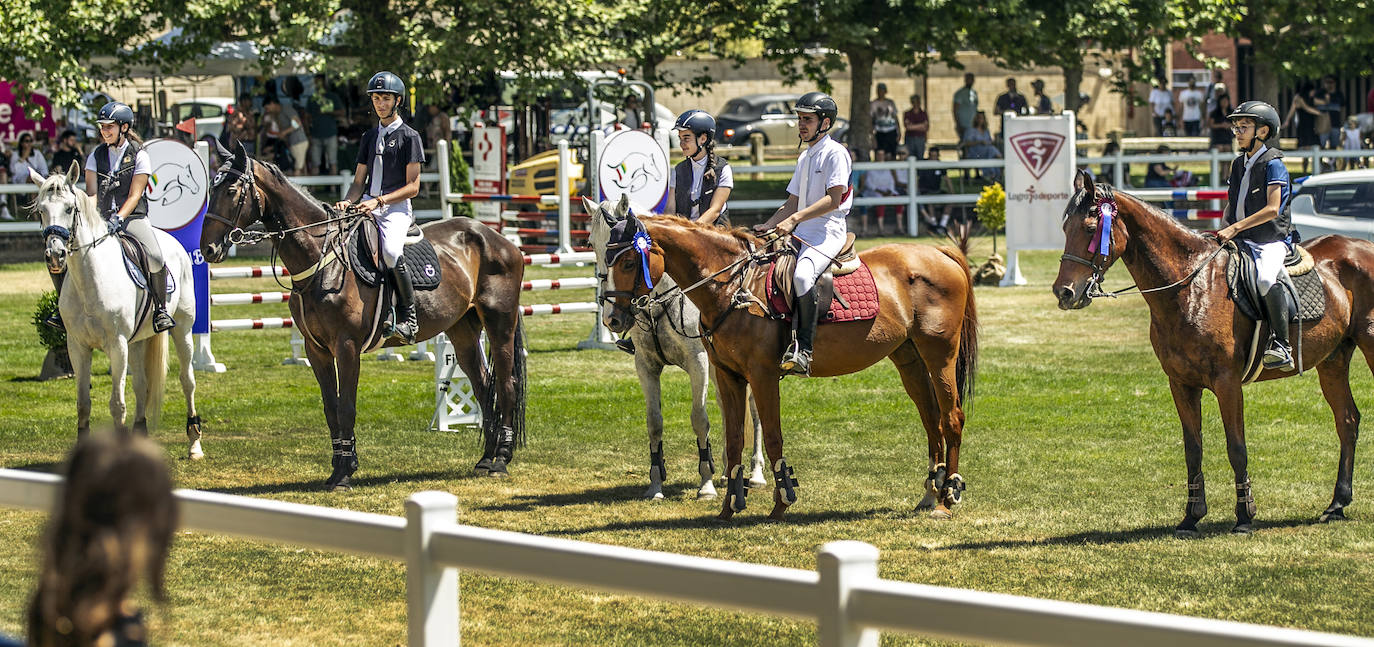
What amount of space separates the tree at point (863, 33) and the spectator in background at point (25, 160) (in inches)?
537

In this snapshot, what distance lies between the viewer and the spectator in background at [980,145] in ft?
106

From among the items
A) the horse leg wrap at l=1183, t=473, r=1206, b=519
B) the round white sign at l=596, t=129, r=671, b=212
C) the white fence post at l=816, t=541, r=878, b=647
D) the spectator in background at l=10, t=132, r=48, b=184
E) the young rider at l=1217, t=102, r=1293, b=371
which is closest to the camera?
the white fence post at l=816, t=541, r=878, b=647

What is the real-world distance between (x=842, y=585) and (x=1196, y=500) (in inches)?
240

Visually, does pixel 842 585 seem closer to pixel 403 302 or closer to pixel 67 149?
pixel 403 302

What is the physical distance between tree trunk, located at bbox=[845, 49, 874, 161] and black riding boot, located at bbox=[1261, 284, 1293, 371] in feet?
78.9

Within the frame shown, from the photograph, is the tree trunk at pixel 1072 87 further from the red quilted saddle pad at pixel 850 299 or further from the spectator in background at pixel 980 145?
the red quilted saddle pad at pixel 850 299

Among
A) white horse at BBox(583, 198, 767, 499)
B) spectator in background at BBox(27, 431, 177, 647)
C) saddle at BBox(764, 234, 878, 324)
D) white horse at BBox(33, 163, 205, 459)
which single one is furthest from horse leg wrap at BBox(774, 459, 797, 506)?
spectator in background at BBox(27, 431, 177, 647)

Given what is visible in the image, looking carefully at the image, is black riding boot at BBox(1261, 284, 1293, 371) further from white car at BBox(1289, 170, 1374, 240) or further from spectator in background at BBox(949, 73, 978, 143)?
spectator in background at BBox(949, 73, 978, 143)

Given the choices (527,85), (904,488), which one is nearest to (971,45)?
(527,85)

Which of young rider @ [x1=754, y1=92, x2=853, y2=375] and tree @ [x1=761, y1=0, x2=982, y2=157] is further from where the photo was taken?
tree @ [x1=761, y1=0, x2=982, y2=157]

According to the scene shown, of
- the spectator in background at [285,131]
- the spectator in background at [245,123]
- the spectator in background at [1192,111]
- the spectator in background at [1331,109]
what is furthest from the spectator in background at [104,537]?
the spectator in background at [1192,111]

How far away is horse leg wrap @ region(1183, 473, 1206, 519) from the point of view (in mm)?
9422

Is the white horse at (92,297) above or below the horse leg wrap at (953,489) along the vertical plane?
above

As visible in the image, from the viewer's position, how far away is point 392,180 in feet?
37.6
